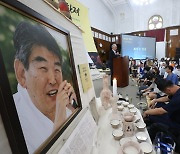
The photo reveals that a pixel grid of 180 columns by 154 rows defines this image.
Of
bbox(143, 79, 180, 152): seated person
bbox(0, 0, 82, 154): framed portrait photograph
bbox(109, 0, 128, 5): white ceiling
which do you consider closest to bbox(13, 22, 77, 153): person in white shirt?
bbox(0, 0, 82, 154): framed portrait photograph

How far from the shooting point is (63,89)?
1.97 feet

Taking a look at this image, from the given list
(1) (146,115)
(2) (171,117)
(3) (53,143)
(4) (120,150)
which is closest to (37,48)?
(3) (53,143)

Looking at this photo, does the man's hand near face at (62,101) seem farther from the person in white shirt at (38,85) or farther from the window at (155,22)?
the window at (155,22)

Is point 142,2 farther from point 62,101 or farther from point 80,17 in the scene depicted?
point 62,101

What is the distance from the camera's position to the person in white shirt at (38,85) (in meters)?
0.38

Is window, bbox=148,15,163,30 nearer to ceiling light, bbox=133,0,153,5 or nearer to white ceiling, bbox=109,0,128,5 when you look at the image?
ceiling light, bbox=133,0,153,5

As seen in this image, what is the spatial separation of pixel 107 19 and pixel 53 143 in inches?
343

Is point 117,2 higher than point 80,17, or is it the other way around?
point 117,2

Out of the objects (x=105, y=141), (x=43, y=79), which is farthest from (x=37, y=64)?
(x=105, y=141)

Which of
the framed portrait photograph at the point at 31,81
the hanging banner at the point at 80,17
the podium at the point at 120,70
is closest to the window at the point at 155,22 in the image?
the podium at the point at 120,70

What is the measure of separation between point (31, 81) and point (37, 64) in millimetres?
66

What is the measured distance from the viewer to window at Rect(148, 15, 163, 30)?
8.05m

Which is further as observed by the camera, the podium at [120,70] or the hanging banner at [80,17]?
the podium at [120,70]

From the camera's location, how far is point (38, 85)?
45 cm
